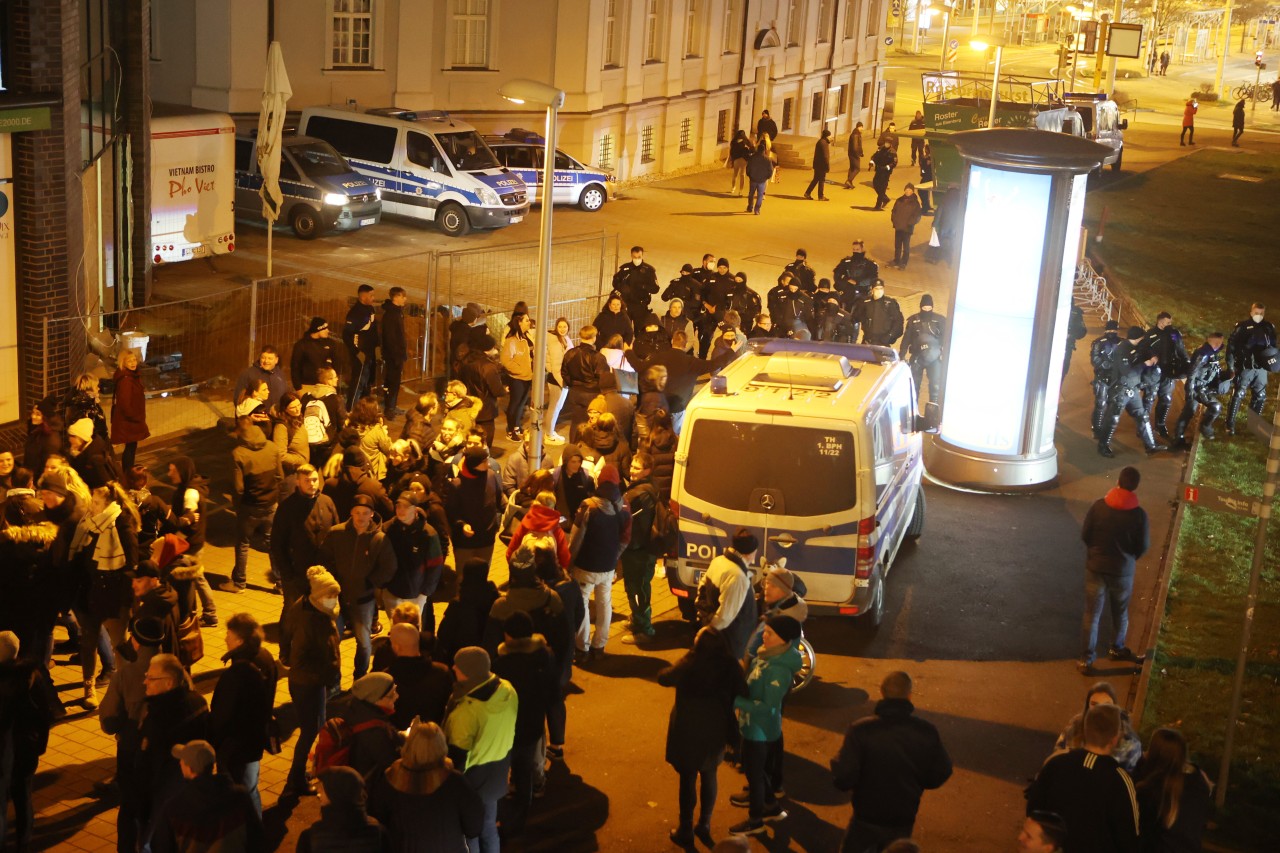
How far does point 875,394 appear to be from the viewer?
12.7 meters

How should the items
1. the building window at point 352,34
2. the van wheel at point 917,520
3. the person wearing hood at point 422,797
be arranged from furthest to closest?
the building window at point 352,34 → the van wheel at point 917,520 → the person wearing hood at point 422,797

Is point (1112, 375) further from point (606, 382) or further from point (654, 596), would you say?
point (654, 596)

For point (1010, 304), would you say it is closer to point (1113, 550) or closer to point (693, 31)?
point (1113, 550)

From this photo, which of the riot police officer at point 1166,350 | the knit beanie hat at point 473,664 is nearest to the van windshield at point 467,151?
the riot police officer at point 1166,350

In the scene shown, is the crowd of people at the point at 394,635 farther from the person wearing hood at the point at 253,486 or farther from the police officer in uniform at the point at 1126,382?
the police officer in uniform at the point at 1126,382

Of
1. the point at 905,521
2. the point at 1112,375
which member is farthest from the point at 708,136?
the point at 905,521

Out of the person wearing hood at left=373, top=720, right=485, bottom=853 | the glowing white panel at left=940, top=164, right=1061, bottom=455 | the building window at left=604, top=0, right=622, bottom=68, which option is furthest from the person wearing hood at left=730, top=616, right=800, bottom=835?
the building window at left=604, top=0, right=622, bottom=68

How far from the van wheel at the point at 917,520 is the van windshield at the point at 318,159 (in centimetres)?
1541

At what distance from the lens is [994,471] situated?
17.2 meters

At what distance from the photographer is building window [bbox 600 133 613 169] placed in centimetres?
3628

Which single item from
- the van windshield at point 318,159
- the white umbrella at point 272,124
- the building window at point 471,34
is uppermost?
the building window at point 471,34

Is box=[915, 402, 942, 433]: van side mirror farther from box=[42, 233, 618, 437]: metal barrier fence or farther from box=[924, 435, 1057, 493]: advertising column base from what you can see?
box=[42, 233, 618, 437]: metal barrier fence

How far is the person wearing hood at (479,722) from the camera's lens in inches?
324

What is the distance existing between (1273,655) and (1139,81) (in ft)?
272
